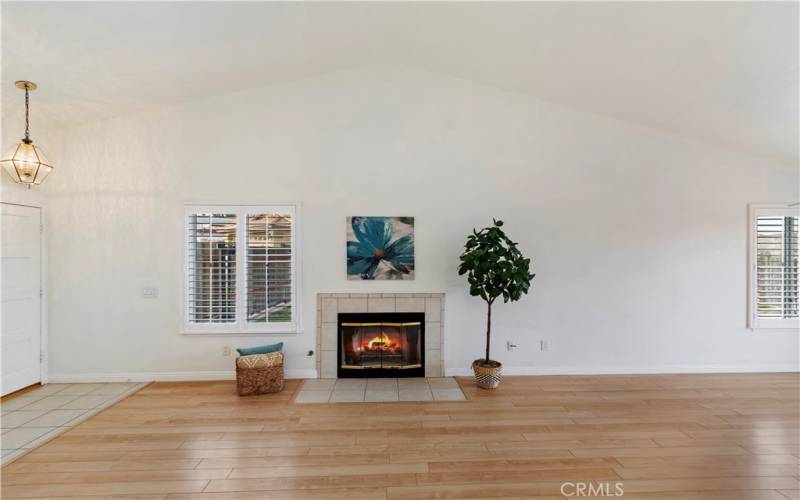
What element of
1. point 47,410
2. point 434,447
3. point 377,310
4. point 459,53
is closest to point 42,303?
point 47,410

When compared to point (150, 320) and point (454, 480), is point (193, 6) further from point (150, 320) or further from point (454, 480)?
point (454, 480)

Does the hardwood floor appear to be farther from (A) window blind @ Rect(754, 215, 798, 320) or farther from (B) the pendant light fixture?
(B) the pendant light fixture

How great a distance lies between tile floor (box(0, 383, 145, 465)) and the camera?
9.71 feet

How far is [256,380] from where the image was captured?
3.87m

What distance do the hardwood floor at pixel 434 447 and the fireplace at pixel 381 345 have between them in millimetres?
747

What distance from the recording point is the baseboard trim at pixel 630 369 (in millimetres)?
4453

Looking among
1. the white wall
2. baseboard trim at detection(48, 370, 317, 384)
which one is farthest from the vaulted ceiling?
baseboard trim at detection(48, 370, 317, 384)

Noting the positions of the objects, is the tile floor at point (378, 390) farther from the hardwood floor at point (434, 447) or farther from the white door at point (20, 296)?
the white door at point (20, 296)

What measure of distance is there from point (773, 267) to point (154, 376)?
309 inches

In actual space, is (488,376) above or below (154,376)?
above

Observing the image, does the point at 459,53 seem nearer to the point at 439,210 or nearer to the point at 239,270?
the point at 439,210

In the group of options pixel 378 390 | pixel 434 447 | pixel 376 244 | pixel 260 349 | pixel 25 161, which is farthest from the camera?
pixel 376 244

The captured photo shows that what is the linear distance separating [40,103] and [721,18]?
6088 mm

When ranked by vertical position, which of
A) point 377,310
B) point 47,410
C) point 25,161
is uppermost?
point 25,161
